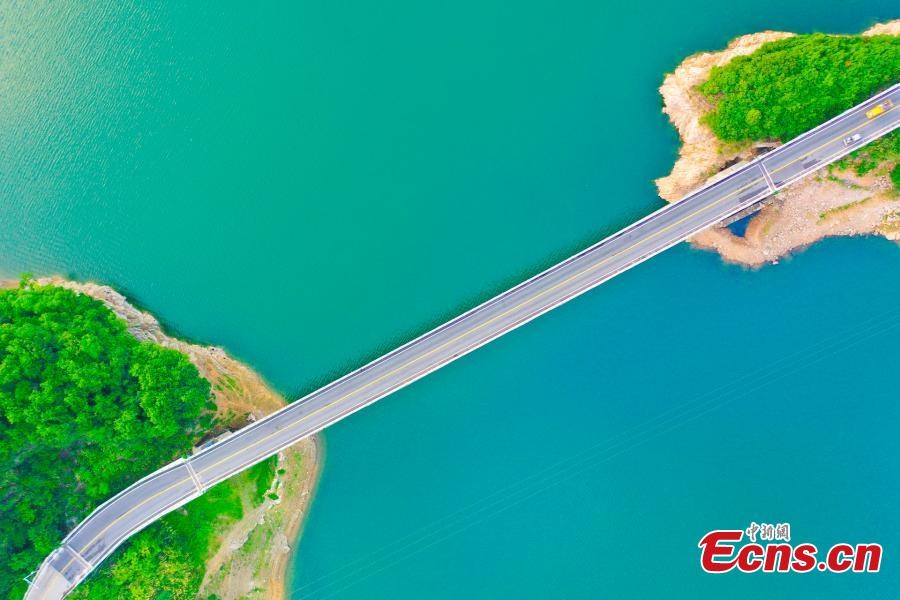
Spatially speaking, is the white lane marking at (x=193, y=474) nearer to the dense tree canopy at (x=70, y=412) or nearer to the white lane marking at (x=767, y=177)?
the dense tree canopy at (x=70, y=412)

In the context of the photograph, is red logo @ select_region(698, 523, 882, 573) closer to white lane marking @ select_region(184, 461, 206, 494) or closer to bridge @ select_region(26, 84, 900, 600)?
bridge @ select_region(26, 84, 900, 600)

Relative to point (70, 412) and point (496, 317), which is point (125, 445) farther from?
point (496, 317)

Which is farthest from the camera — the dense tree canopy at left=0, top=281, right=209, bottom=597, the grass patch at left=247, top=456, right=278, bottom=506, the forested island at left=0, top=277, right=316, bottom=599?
the grass patch at left=247, top=456, right=278, bottom=506

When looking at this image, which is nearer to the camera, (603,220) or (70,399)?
(70,399)

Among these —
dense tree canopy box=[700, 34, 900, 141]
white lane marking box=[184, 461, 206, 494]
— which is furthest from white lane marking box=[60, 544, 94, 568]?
dense tree canopy box=[700, 34, 900, 141]

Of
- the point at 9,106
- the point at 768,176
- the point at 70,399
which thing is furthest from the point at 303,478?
the point at 768,176

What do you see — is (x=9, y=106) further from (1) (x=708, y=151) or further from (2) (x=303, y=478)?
A: (1) (x=708, y=151)
